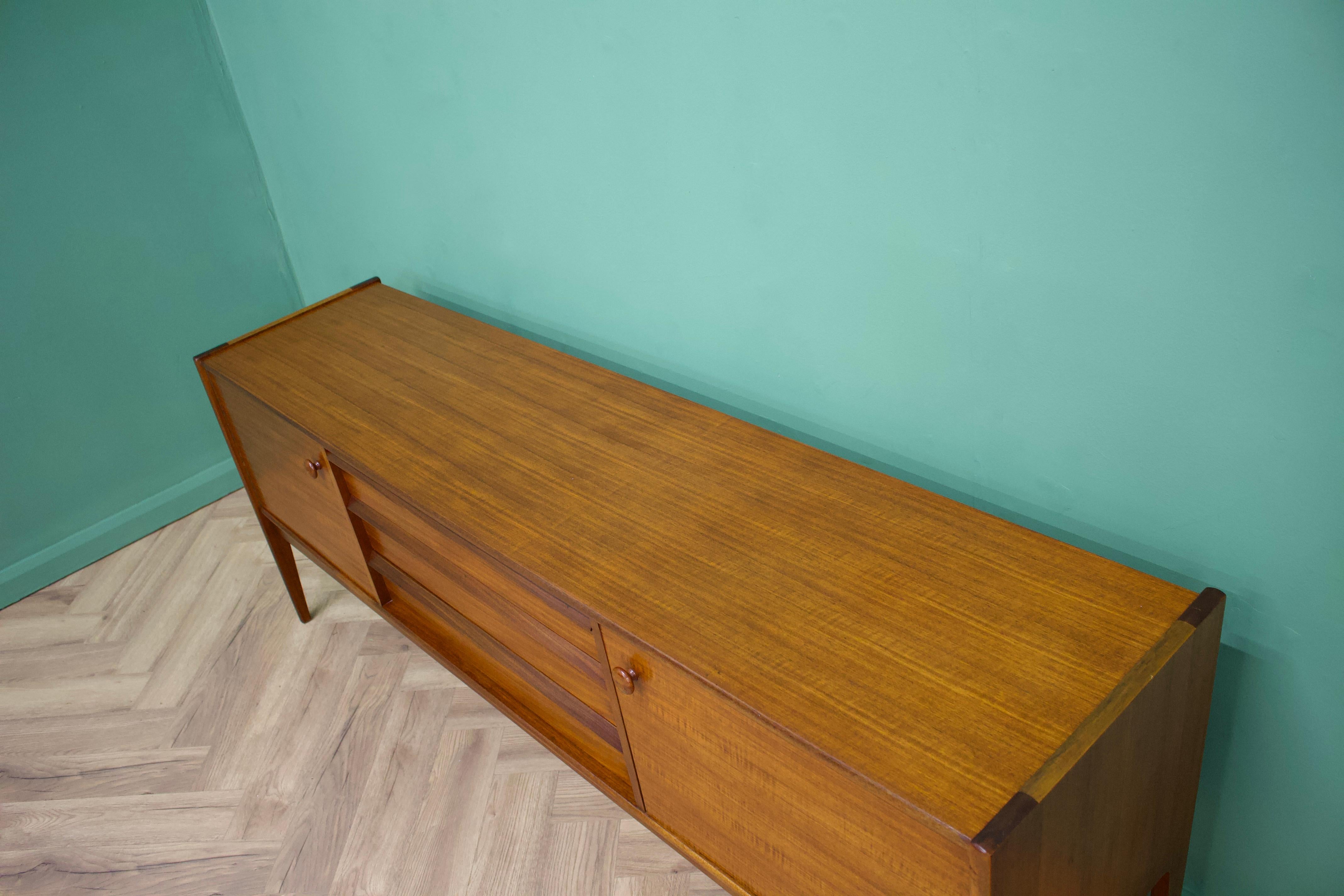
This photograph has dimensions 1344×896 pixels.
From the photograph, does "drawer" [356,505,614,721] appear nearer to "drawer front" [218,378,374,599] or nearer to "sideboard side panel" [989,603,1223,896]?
"drawer front" [218,378,374,599]

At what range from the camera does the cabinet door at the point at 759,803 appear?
0.90m

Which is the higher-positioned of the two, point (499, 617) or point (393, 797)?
point (499, 617)

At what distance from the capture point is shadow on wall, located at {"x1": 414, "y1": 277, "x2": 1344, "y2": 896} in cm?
110

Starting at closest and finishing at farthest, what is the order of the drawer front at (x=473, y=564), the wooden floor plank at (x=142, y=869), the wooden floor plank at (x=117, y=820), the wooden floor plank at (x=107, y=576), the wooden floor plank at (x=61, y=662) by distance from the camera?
the drawer front at (x=473, y=564) < the wooden floor plank at (x=142, y=869) < the wooden floor plank at (x=117, y=820) < the wooden floor plank at (x=61, y=662) < the wooden floor plank at (x=107, y=576)

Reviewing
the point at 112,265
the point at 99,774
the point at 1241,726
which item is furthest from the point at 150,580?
the point at 1241,726

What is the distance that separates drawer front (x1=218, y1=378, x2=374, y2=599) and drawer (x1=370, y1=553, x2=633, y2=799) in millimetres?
93

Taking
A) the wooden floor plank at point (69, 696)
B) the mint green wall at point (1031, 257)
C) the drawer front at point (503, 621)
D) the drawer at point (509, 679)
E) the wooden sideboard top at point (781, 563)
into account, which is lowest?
the wooden floor plank at point (69, 696)

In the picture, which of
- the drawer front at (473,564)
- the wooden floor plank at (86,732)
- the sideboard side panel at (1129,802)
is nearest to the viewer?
the sideboard side panel at (1129,802)

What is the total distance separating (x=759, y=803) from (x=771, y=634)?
7.3 inches

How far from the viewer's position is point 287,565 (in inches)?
84.7

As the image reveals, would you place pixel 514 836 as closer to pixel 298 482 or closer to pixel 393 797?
pixel 393 797

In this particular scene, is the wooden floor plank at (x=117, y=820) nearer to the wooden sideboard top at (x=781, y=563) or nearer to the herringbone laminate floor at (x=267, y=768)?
the herringbone laminate floor at (x=267, y=768)

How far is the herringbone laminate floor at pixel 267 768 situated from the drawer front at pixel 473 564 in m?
0.51

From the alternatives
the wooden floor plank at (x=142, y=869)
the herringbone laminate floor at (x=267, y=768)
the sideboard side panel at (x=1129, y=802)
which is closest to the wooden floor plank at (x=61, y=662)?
the herringbone laminate floor at (x=267, y=768)
